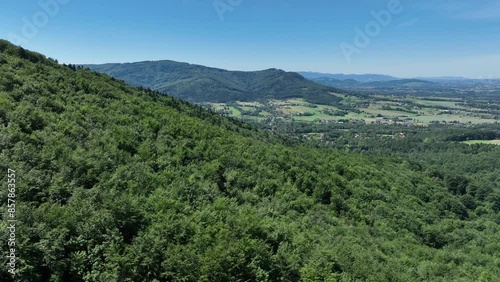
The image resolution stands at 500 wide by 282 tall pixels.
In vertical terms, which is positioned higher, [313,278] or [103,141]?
[103,141]

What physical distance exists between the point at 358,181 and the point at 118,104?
47143 millimetres

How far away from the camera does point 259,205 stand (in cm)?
3509

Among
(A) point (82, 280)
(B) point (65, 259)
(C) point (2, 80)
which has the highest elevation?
(C) point (2, 80)

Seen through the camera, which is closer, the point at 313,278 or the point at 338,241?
the point at 313,278

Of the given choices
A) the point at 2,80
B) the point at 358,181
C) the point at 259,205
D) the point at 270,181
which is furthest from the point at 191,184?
the point at 358,181

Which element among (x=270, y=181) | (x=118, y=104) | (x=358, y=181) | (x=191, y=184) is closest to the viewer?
(x=191, y=184)

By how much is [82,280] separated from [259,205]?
70.6 ft

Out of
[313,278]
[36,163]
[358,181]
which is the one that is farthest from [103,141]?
[358,181]

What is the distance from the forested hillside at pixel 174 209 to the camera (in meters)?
17.0

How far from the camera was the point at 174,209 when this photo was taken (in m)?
22.5

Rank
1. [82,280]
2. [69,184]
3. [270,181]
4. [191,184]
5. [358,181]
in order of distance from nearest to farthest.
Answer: [82,280] → [69,184] → [191,184] → [270,181] → [358,181]

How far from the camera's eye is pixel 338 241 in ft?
103

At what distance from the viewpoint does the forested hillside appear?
1702cm

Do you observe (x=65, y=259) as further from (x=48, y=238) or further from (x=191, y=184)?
(x=191, y=184)
